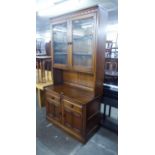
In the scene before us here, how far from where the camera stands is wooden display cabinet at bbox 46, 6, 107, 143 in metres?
2.08

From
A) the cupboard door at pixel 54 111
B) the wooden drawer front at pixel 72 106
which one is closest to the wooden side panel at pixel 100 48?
the wooden drawer front at pixel 72 106

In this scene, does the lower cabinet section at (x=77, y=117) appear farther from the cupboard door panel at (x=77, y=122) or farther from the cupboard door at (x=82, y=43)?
the cupboard door at (x=82, y=43)

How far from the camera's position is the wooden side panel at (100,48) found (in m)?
2.01

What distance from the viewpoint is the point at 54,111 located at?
2611 mm

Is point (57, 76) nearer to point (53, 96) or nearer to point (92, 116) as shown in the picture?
point (53, 96)

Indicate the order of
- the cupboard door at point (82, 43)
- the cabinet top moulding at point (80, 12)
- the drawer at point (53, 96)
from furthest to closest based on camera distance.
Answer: the drawer at point (53, 96)
the cupboard door at point (82, 43)
the cabinet top moulding at point (80, 12)

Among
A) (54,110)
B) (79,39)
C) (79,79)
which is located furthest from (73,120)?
(79,39)

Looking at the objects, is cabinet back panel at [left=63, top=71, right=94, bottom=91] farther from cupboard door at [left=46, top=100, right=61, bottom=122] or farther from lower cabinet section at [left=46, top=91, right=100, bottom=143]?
cupboard door at [left=46, top=100, right=61, bottom=122]

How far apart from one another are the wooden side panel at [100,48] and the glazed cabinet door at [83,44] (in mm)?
97
